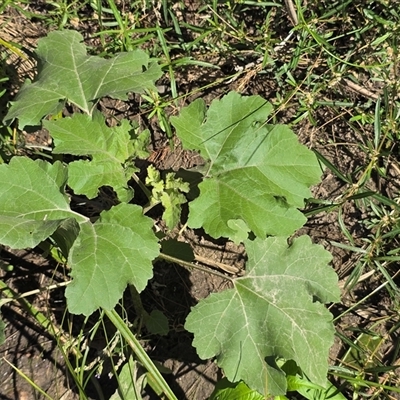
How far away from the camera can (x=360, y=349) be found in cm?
299

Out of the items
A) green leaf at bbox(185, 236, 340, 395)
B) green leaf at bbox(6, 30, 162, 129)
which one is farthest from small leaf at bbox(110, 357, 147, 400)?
green leaf at bbox(6, 30, 162, 129)

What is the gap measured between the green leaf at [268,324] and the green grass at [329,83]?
1.65 ft

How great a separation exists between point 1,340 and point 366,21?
232cm

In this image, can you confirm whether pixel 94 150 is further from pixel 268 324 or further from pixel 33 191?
pixel 268 324

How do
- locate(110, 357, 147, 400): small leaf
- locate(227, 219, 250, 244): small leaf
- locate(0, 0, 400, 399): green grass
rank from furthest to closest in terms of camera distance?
locate(0, 0, 400, 399): green grass → locate(110, 357, 147, 400): small leaf → locate(227, 219, 250, 244): small leaf

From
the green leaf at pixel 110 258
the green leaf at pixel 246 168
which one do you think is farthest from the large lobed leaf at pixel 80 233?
the green leaf at pixel 246 168

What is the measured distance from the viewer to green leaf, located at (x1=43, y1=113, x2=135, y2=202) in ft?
8.02

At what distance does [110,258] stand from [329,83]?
5.15 ft

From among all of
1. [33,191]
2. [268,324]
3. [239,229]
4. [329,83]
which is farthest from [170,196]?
[329,83]

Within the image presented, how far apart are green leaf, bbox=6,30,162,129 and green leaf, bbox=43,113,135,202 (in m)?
0.15

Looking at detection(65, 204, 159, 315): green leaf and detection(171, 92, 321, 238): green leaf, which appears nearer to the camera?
detection(65, 204, 159, 315): green leaf

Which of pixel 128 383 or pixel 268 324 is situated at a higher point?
pixel 268 324

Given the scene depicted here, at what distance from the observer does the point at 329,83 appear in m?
3.18

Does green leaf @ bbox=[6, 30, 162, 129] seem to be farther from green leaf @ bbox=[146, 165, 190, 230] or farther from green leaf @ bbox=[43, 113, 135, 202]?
green leaf @ bbox=[146, 165, 190, 230]
